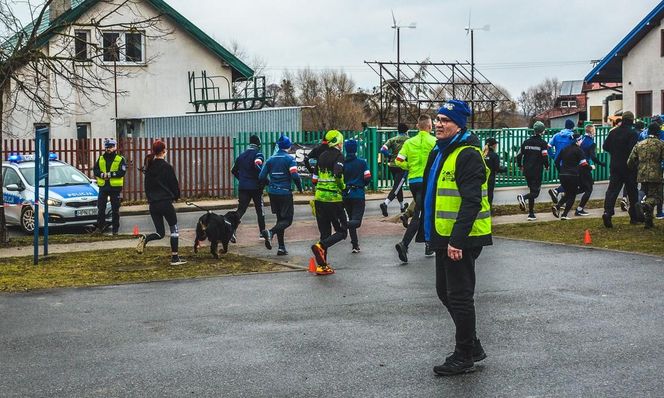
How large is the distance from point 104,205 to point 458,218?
12.7 metres

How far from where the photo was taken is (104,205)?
1855 cm

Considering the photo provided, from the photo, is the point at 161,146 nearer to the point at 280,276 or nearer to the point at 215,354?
the point at 280,276

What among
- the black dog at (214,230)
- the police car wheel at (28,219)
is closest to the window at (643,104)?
the police car wheel at (28,219)

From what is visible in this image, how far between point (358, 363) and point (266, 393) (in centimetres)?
102

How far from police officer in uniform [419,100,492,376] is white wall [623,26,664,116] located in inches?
1367

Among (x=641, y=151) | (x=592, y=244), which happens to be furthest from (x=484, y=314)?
(x=641, y=151)

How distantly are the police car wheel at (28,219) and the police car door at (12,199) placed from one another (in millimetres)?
264

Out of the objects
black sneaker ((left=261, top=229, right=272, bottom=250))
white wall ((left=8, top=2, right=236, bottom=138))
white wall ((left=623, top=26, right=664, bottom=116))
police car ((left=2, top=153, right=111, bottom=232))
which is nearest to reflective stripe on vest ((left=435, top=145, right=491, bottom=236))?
black sneaker ((left=261, top=229, right=272, bottom=250))

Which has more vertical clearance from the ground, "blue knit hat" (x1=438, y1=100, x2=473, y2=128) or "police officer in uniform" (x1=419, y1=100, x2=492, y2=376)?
"blue knit hat" (x1=438, y1=100, x2=473, y2=128)

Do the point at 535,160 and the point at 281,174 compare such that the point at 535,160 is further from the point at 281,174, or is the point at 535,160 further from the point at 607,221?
the point at 281,174

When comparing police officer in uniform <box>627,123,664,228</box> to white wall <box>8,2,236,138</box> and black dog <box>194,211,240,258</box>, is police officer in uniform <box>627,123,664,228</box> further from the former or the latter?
white wall <box>8,2,236,138</box>

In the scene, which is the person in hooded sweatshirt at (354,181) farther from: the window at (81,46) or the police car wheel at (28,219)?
the police car wheel at (28,219)

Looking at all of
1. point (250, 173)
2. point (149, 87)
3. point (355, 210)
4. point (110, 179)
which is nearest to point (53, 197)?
Result: point (110, 179)

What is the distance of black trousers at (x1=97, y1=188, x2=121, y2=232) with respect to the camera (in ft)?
60.2
